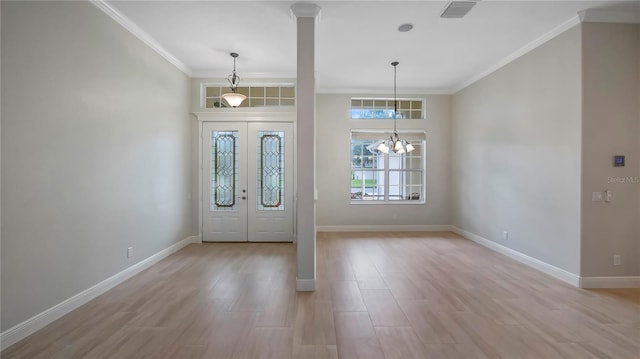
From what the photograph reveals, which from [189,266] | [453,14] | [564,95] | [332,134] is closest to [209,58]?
[332,134]

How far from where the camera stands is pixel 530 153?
13.6 ft

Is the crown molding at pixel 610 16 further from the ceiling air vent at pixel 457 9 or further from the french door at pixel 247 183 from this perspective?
the french door at pixel 247 183

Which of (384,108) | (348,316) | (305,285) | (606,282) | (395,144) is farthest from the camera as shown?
(384,108)

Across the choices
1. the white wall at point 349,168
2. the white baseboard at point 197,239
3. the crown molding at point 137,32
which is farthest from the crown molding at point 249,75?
the white baseboard at point 197,239

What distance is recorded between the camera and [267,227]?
Result: 17.9 feet

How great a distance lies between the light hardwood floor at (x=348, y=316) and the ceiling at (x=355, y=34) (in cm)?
A: 327

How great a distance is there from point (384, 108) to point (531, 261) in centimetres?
413

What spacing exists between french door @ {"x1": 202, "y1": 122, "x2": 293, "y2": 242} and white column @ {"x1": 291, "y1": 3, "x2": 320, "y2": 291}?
2.20 meters

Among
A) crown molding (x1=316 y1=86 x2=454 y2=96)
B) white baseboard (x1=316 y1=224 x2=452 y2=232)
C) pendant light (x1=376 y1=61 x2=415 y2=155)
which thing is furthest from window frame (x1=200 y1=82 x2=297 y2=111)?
white baseboard (x1=316 y1=224 x2=452 y2=232)

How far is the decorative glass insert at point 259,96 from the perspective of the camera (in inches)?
216

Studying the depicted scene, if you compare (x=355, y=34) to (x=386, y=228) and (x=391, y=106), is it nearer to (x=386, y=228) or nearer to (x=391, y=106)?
(x=391, y=106)

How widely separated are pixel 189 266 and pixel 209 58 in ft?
11.0

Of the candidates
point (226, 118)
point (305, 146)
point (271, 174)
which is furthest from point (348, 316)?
point (226, 118)

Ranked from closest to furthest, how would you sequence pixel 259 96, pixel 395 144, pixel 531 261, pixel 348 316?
1. pixel 348 316
2. pixel 531 261
3. pixel 395 144
4. pixel 259 96
